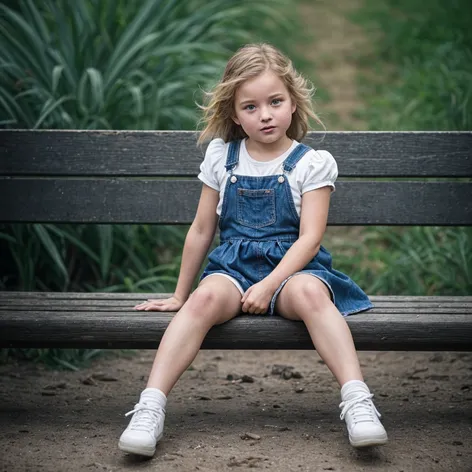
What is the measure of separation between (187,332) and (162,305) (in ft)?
0.83

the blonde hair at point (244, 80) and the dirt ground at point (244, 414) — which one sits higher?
the blonde hair at point (244, 80)

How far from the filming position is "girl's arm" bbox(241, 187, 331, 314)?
8.78 ft

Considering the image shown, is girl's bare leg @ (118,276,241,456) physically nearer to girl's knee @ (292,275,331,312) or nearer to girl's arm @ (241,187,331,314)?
girl's arm @ (241,187,331,314)

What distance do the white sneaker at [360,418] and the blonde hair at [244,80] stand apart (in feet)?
3.02

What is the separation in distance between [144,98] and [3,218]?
4.38 ft

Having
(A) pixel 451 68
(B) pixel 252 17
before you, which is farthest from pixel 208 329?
(B) pixel 252 17

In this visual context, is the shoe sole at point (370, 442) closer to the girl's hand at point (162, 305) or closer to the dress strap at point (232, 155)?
the girl's hand at point (162, 305)

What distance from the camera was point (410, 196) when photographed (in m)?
3.19

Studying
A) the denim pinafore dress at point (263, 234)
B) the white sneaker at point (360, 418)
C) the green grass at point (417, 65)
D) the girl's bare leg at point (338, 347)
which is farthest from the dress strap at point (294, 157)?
the green grass at point (417, 65)

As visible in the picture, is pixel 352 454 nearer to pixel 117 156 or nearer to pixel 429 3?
pixel 117 156

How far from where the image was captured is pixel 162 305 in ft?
9.30

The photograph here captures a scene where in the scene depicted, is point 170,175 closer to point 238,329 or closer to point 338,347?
point 238,329

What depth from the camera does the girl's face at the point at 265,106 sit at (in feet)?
9.15

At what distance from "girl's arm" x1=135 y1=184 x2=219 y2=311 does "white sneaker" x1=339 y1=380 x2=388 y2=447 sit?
679mm
